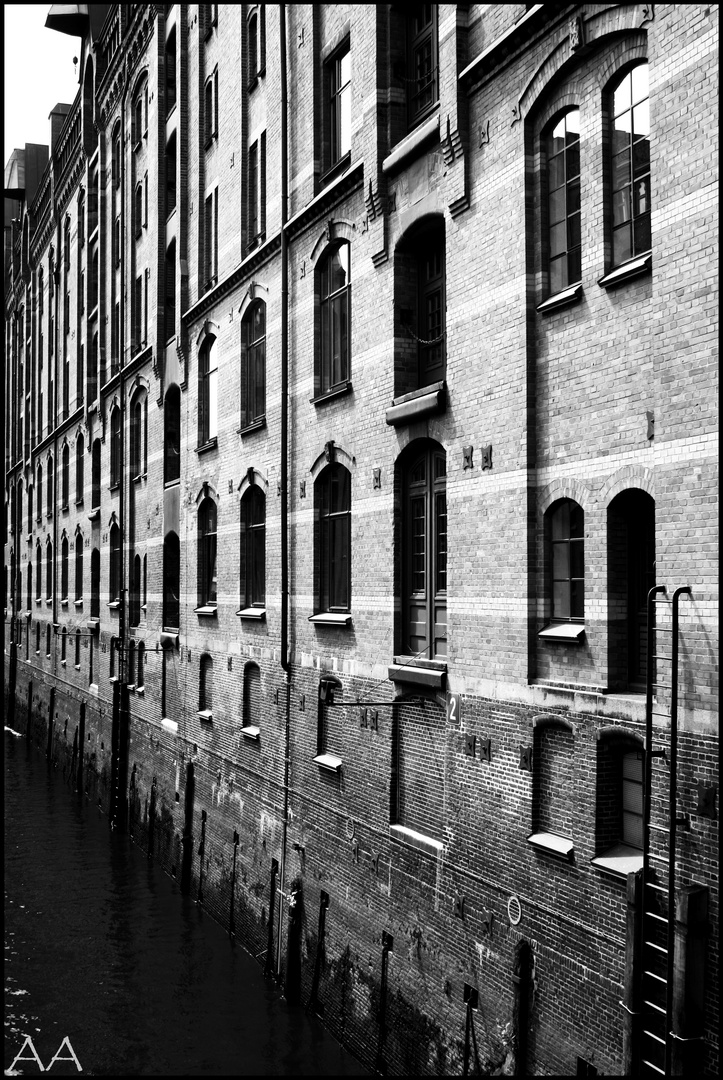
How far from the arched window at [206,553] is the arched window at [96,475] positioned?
35.5 feet

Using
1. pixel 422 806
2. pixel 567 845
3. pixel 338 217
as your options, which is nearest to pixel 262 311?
pixel 338 217

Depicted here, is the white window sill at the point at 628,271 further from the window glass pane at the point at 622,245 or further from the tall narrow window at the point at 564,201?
the tall narrow window at the point at 564,201

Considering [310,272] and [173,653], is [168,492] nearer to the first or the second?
[173,653]

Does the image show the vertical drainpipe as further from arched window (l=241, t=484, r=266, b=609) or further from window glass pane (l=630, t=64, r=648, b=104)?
window glass pane (l=630, t=64, r=648, b=104)

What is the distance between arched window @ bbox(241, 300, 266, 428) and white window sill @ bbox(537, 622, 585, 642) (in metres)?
8.31

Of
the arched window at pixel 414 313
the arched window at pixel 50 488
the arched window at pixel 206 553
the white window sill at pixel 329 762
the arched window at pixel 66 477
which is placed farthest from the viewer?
the arched window at pixel 50 488

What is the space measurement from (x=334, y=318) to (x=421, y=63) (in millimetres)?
3341

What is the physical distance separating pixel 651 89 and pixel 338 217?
6171 millimetres

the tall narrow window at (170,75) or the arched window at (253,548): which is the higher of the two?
the tall narrow window at (170,75)

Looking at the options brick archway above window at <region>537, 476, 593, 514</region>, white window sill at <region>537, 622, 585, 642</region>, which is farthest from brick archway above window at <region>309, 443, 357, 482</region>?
white window sill at <region>537, 622, 585, 642</region>

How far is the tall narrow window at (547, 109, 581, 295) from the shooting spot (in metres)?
9.39

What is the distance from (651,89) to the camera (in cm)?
807

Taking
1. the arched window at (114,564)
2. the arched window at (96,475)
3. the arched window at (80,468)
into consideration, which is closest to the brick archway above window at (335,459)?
the arched window at (114,564)

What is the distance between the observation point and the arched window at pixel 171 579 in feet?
73.3
